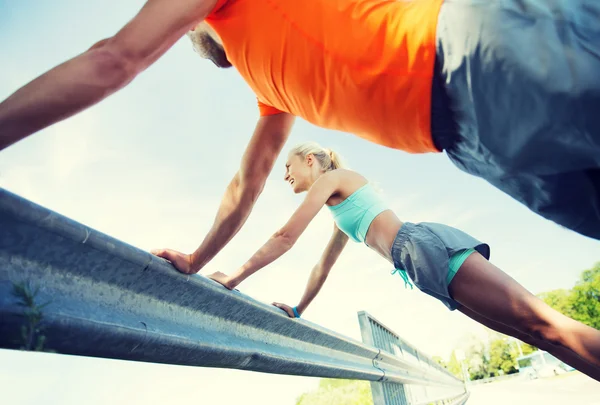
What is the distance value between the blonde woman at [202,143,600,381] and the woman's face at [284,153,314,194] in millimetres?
490

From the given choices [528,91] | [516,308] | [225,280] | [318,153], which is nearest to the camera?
[528,91]

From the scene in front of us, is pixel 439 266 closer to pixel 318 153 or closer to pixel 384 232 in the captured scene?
pixel 384 232

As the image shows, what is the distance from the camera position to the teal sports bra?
8.36 ft

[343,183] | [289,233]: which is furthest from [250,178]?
[343,183]

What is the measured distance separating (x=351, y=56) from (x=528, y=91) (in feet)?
1.29

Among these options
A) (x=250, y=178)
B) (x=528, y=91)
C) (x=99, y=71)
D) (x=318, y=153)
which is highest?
(x=318, y=153)

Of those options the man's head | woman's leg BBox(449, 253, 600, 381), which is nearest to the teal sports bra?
woman's leg BBox(449, 253, 600, 381)

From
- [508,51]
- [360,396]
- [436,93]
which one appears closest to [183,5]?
[436,93]

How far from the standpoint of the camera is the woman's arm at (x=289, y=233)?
5.99 feet

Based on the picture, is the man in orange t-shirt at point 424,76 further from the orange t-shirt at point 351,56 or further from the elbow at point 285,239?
the elbow at point 285,239

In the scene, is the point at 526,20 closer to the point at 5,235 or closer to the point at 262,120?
the point at 5,235

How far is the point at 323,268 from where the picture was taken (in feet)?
9.89

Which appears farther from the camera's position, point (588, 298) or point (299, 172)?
point (588, 298)

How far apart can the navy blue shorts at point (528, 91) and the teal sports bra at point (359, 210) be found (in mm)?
1540
